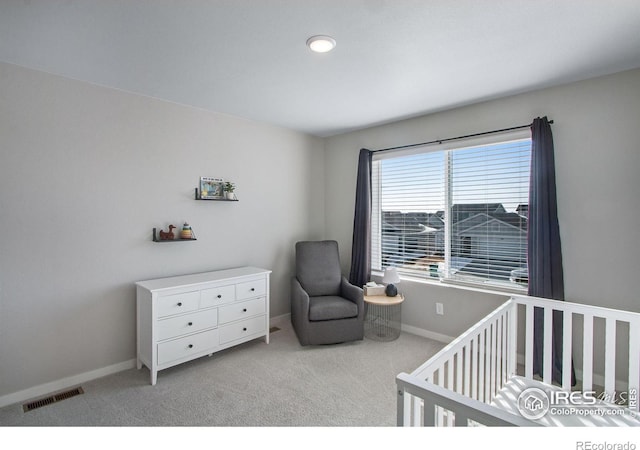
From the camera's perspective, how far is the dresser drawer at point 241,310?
9.76ft

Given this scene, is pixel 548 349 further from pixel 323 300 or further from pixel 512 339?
pixel 323 300

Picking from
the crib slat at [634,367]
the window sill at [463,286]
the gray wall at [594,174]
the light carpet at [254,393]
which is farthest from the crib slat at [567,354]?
the light carpet at [254,393]

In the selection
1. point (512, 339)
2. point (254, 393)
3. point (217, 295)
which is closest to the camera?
point (512, 339)

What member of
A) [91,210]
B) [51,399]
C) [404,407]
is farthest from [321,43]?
[51,399]

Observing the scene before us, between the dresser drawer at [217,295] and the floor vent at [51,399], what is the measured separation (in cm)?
106

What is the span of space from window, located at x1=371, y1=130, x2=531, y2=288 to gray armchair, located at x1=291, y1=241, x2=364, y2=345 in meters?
0.64

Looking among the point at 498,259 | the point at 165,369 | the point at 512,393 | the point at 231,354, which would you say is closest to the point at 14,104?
A: the point at 165,369

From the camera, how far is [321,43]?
199 centimetres

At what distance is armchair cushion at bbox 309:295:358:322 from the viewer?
3178 mm

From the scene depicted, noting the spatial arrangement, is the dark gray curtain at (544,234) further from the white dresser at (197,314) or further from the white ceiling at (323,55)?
the white dresser at (197,314)

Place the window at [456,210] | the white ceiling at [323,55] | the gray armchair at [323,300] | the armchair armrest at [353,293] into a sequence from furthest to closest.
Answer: the armchair armrest at [353,293] → the gray armchair at [323,300] → the window at [456,210] → the white ceiling at [323,55]

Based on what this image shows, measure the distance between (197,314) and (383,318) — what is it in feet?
7.07

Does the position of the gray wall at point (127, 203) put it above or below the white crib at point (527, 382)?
above

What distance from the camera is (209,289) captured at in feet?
9.39
